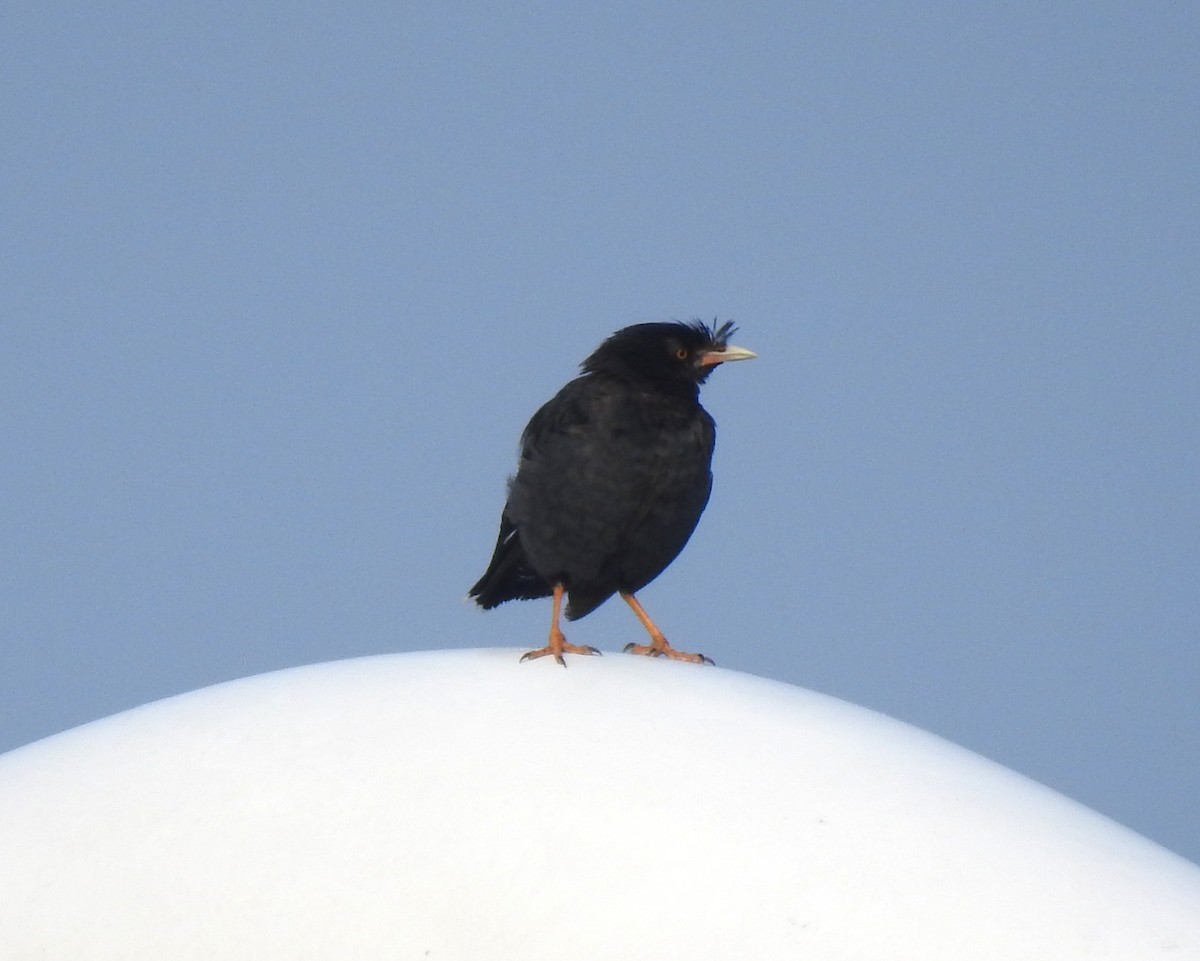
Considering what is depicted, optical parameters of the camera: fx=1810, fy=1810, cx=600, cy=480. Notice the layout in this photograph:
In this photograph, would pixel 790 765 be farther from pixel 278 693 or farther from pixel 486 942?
pixel 278 693

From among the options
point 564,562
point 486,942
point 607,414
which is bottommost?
point 486,942

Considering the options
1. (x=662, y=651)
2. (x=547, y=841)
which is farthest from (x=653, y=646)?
(x=547, y=841)

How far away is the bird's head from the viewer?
20.3 ft

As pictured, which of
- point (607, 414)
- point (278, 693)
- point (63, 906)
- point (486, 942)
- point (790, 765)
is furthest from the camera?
point (607, 414)

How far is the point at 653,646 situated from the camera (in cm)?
625

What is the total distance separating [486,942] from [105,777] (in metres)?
1.36

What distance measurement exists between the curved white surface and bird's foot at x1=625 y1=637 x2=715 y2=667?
71cm

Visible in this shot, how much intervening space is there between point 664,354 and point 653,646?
1.01 meters

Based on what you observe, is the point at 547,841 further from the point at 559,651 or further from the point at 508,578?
the point at 508,578

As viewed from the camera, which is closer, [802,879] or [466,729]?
[802,879]

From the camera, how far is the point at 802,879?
4.47m

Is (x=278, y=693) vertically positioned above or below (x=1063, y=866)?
above

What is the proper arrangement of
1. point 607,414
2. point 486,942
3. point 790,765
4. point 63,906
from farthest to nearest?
point 607,414 < point 790,765 < point 63,906 < point 486,942

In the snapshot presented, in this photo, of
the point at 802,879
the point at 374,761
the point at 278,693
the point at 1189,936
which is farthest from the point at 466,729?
the point at 1189,936
